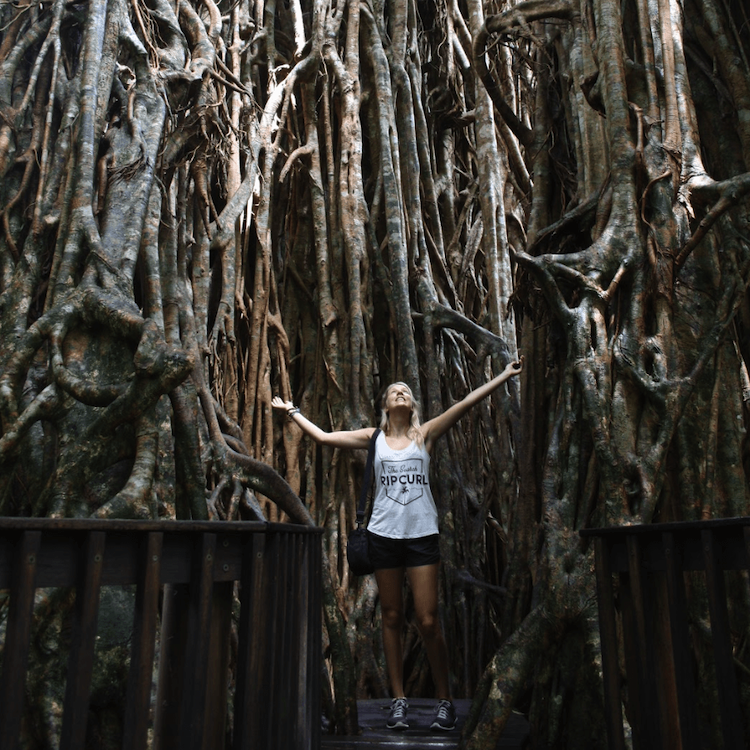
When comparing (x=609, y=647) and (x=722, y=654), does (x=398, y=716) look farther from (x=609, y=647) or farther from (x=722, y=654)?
(x=722, y=654)

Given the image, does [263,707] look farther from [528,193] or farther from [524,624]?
[528,193]

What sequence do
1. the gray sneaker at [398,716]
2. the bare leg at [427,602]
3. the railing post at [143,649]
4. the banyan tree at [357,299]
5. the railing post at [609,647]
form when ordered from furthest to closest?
the gray sneaker at [398,716]
the bare leg at [427,602]
the banyan tree at [357,299]
the railing post at [609,647]
the railing post at [143,649]

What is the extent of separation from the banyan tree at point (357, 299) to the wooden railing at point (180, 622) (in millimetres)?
707

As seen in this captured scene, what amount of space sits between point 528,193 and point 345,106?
5.12 feet

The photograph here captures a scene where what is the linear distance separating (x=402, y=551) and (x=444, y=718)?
675 mm

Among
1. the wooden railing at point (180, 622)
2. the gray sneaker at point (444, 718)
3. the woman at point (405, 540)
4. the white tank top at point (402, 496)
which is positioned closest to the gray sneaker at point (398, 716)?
the woman at point (405, 540)

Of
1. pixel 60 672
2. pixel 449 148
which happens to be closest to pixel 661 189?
pixel 60 672

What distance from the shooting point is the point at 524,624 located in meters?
2.82

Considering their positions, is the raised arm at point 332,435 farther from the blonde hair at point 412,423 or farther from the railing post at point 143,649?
the railing post at point 143,649

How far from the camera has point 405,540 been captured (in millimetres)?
3027

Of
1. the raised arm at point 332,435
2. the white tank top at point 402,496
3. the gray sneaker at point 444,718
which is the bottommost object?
the gray sneaker at point 444,718

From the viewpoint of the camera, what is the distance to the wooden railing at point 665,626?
1.72m

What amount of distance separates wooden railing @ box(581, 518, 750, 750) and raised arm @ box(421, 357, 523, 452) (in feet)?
3.72

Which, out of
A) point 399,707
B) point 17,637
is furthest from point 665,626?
point 17,637
